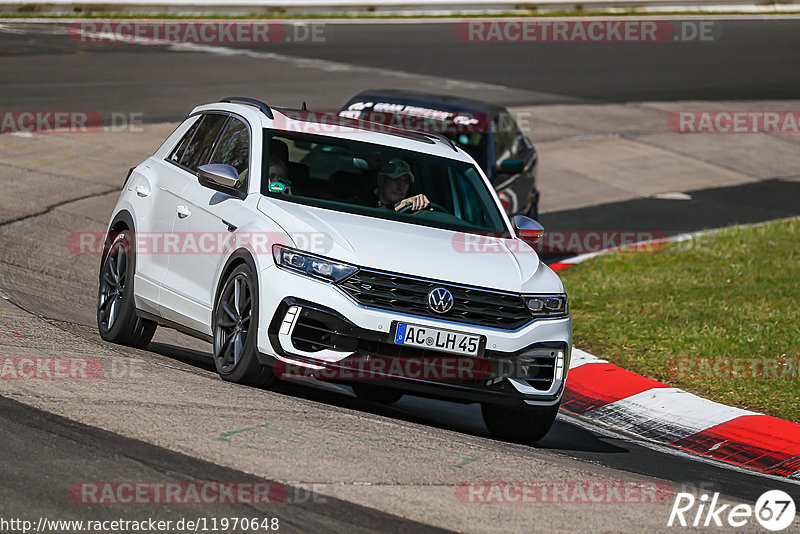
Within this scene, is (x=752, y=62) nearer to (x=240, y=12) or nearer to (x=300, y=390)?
(x=240, y=12)

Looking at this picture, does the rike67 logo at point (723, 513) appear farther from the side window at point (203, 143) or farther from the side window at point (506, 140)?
the side window at point (506, 140)

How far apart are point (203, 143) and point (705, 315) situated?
16.6 ft

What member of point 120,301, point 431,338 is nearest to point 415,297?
point 431,338

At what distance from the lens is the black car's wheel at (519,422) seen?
777cm

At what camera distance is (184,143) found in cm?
913

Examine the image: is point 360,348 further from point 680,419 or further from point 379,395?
point 680,419

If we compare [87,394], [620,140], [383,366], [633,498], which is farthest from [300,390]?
[620,140]

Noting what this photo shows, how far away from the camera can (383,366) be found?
7098 mm

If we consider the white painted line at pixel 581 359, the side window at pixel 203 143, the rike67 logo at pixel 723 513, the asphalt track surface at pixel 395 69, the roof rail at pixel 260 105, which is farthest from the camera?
the asphalt track surface at pixel 395 69

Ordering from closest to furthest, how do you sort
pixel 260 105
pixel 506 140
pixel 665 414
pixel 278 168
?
1. pixel 278 168
2. pixel 260 105
3. pixel 665 414
4. pixel 506 140

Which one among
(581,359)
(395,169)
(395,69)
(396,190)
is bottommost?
(581,359)

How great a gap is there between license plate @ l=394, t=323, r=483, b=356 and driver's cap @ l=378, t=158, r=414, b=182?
1.59 meters

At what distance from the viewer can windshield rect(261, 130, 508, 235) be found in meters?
8.11

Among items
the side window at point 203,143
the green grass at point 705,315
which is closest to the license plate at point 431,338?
the side window at point 203,143
